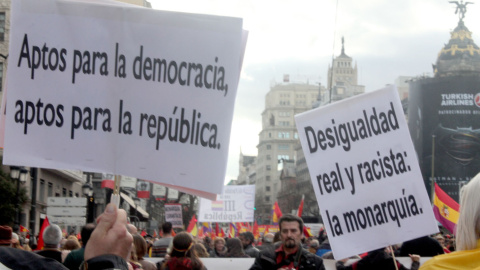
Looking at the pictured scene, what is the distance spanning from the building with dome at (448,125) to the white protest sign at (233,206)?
60.1 m

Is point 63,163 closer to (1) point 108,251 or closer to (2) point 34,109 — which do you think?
(2) point 34,109

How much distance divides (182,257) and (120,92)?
11.6 ft

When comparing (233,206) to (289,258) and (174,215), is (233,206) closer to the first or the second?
(174,215)

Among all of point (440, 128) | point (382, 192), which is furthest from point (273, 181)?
point (382, 192)

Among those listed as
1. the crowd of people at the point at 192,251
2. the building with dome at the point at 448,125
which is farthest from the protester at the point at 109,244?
the building with dome at the point at 448,125

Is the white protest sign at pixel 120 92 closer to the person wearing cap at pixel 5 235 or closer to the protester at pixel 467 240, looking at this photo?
the protester at pixel 467 240

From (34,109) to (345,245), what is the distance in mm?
2901

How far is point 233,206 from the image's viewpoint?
2219 centimetres

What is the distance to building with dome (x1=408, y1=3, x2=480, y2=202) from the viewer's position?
263 ft

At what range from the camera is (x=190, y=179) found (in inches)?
179

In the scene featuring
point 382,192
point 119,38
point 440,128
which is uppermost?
point 440,128

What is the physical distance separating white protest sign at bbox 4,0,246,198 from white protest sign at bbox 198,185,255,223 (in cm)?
1704

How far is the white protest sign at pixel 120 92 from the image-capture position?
4465 millimetres

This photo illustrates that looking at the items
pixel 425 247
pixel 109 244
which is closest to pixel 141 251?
pixel 425 247
